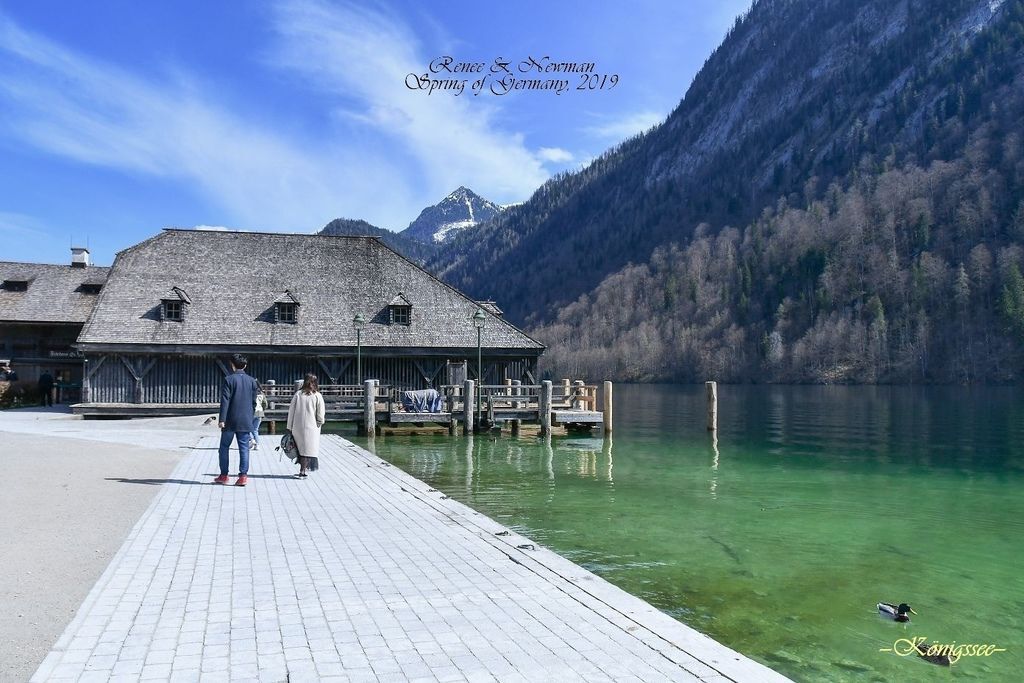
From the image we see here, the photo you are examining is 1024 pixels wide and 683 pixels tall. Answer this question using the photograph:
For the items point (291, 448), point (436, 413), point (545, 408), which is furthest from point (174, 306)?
point (291, 448)

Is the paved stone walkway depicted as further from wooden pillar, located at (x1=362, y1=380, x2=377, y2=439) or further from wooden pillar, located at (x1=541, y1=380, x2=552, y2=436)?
wooden pillar, located at (x1=541, y1=380, x2=552, y2=436)

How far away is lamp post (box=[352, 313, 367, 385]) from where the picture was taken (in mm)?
33062

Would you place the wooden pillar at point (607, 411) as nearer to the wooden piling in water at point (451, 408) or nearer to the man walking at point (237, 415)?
the wooden piling in water at point (451, 408)

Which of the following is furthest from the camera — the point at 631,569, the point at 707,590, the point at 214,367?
the point at 214,367

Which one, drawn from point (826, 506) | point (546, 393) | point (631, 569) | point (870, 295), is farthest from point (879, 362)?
point (631, 569)

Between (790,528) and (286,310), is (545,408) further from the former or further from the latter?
(790,528)

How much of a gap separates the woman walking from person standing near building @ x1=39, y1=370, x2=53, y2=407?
32.7 meters

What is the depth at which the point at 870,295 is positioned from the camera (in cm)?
13638

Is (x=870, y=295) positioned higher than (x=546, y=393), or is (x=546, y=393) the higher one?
(x=870, y=295)

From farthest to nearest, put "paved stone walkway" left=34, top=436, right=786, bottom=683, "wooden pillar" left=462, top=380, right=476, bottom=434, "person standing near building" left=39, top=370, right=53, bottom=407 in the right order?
"person standing near building" left=39, top=370, right=53, bottom=407, "wooden pillar" left=462, top=380, right=476, bottom=434, "paved stone walkway" left=34, top=436, right=786, bottom=683

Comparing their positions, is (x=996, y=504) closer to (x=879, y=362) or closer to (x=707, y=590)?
(x=707, y=590)

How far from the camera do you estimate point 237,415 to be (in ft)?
48.9

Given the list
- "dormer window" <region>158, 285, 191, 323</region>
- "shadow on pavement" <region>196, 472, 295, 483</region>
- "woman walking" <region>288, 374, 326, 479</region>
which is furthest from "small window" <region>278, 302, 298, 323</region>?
"woman walking" <region>288, 374, 326, 479</region>

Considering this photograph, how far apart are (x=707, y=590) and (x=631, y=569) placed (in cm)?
133
